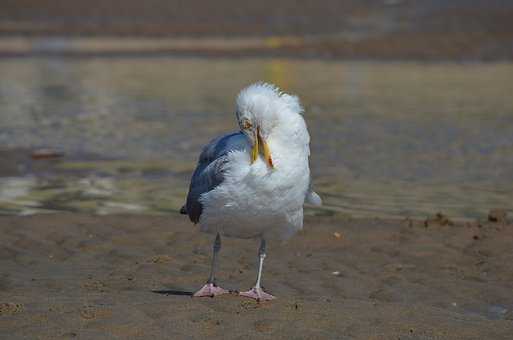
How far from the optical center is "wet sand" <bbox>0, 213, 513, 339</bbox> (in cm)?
678

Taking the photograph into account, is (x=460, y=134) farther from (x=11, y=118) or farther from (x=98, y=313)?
(x=98, y=313)

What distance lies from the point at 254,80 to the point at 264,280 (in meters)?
20.1

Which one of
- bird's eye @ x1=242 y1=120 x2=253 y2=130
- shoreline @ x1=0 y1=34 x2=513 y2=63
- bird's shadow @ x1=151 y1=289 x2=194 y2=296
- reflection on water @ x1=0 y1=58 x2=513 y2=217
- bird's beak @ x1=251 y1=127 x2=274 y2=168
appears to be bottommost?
bird's shadow @ x1=151 y1=289 x2=194 y2=296

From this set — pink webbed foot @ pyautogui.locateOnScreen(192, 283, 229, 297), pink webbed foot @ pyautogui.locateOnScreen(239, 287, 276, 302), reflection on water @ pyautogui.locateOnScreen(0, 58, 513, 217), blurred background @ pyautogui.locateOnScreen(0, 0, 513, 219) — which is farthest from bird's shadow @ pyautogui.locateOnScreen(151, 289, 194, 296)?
reflection on water @ pyautogui.locateOnScreen(0, 58, 513, 217)

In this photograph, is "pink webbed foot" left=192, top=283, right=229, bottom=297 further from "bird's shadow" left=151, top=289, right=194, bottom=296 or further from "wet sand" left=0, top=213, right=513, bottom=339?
"bird's shadow" left=151, top=289, right=194, bottom=296

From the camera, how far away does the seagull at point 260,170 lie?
23.1 ft

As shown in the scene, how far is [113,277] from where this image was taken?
8.94 meters

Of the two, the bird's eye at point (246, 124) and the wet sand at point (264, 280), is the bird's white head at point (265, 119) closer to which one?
the bird's eye at point (246, 124)

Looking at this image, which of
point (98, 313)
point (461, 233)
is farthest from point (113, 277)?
point (461, 233)

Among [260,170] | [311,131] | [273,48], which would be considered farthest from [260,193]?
[273,48]

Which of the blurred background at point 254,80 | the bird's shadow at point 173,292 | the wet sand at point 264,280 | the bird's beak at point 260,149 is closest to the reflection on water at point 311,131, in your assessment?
the blurred background at point 254,80

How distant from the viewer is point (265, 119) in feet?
23.1

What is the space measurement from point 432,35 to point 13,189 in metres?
32.9

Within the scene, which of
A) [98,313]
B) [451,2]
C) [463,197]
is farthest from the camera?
[451,2]
